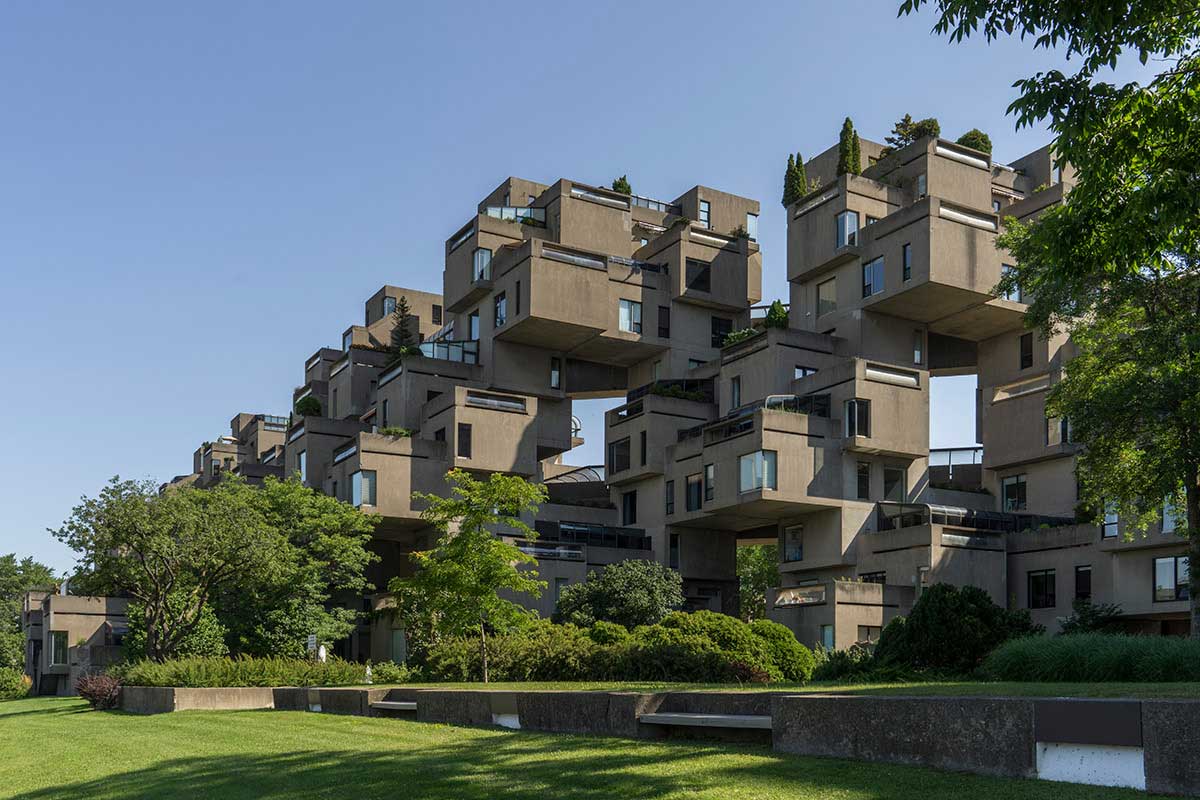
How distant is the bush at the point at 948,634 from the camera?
67.2 feet

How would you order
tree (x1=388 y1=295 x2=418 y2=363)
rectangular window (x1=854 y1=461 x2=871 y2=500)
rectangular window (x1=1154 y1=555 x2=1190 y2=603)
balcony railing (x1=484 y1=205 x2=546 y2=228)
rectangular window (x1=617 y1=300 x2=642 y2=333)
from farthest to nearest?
balcony railing (x1=484 y1=205 x2=546 y2=228) → tree (x1=388 y1=295 x2=418 y2=363) → rectangular window (x1=617 y1=300 x2=642 y2=333) → rectangular window (x1=854 y1=461 x2=871 y2=500) → rectangular window (x1=1154 y1=555 x2=1190 y2=603)

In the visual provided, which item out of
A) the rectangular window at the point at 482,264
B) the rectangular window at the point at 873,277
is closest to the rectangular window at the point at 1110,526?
the rectangular window at the point at 873,277

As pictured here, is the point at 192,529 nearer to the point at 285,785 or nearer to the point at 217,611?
the point at 217,611

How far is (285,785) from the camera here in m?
13.2

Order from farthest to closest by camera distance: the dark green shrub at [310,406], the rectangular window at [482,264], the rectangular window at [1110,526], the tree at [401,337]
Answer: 1. the dark green shrub at [310,406]
2. the tree at [401,337]
3. the rectangular window at [482,264]
4. the rectangular window at [1110,526]

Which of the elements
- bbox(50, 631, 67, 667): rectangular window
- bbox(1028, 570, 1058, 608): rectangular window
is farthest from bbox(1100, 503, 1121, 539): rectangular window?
bbox(50, 631, 67, 667): rectangular window

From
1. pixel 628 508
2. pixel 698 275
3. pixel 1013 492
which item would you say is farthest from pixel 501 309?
pixel 1013 492

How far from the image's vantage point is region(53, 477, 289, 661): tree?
3741cm

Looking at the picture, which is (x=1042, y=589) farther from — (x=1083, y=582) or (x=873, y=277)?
(x=873, y=277)

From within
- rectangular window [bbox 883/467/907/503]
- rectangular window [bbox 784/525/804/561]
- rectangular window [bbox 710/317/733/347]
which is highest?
rectangular window [bbox 710/317/733/347]

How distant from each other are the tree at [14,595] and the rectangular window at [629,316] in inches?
1757

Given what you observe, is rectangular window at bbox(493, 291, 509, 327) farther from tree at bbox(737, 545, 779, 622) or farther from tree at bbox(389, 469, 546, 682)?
tree at bbox(389, 469, 546, 682)

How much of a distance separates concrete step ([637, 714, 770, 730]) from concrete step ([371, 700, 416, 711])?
7394 mm

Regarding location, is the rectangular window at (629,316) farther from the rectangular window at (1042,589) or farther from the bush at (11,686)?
the bush at (11,686)
